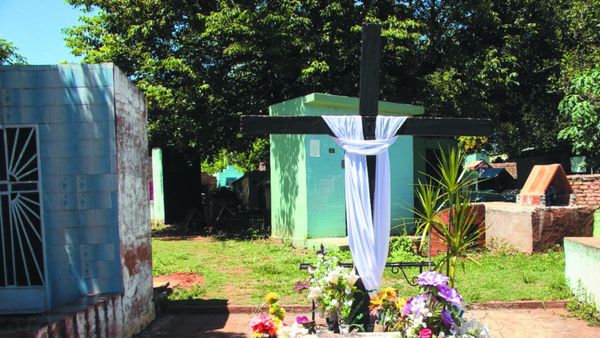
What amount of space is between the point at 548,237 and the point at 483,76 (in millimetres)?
6466

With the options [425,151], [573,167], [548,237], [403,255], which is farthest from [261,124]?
[573,167]

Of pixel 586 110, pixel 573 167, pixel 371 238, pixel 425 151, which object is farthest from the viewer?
pixel 573 167

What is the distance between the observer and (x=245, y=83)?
15883 millimetres

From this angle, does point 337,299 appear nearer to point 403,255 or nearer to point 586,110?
point 403,255

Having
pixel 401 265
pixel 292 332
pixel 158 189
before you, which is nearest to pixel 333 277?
pixel 292 332

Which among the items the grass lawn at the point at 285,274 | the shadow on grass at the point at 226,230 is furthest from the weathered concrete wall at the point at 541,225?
the shadow on grass at the point at 226,230

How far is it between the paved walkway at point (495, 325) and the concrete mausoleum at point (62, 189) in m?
0.82

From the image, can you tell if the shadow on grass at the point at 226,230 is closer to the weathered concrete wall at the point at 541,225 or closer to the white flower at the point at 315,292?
the weathered concrete wall at the point at 541,225

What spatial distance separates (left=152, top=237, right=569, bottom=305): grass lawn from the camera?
24.1 ft

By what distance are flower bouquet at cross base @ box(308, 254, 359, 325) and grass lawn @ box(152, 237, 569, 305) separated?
266 centimetres

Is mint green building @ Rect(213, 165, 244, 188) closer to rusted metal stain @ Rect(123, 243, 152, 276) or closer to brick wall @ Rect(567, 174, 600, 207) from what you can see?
brick wall @ Rect(567, 174, 600, 207)

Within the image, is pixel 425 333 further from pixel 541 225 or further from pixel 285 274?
pixel 541 225

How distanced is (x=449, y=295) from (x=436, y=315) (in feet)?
0.58

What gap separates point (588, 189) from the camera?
59.8 ft
